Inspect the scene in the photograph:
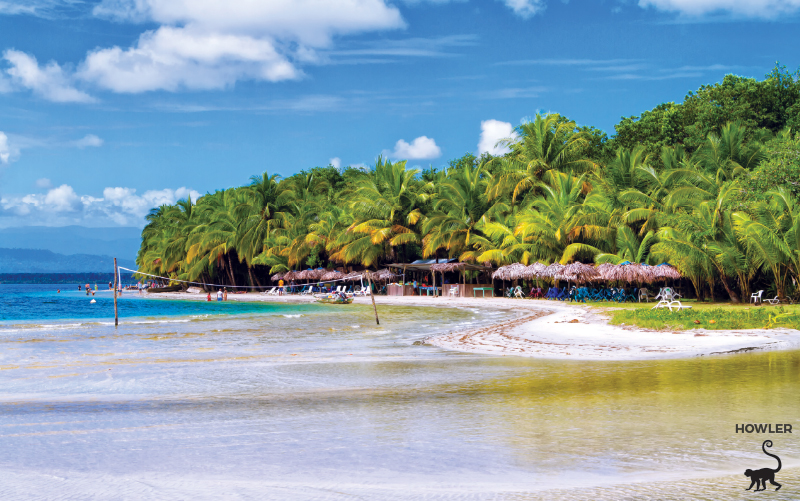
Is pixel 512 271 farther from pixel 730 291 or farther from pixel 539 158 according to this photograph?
pixel 730 291

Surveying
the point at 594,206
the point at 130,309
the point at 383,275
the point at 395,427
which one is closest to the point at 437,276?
the point at 383,275

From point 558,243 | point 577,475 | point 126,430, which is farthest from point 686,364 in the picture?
point 558,243

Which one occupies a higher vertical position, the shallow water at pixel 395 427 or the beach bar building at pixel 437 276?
the beach bar building at pixel 437 276

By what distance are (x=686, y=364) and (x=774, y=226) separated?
55.7ft

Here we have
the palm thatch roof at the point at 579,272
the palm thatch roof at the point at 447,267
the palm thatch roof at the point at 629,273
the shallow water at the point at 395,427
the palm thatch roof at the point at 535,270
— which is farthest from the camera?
the palm thatch roof at the point at 447,267

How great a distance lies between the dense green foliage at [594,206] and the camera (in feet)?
90.4

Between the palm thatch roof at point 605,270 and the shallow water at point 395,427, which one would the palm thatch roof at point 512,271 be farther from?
the shallow water at point 395,427

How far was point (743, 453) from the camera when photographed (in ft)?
19.4

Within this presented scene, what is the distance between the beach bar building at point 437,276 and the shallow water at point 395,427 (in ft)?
102

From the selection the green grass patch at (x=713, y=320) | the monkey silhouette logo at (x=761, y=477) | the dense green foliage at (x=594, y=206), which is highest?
the dense green foliage at (x=594, y=206)

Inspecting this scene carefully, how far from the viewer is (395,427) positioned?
24.1ft

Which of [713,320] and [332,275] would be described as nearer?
[713,320]

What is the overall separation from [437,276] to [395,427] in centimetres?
4414

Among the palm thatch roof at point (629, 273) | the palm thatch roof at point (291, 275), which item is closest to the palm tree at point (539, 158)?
the palm thatch roof at point (629, 273)
